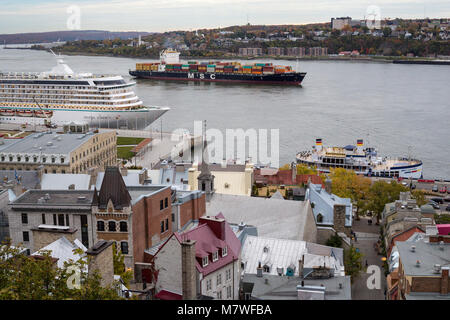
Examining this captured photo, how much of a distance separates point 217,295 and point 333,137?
4271cm

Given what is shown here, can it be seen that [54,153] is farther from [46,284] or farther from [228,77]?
[228,77]

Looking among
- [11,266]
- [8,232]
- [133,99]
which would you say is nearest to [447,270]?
[11,266]

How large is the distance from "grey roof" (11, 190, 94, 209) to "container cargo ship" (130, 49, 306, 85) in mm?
91819

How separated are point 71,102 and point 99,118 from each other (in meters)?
4.53

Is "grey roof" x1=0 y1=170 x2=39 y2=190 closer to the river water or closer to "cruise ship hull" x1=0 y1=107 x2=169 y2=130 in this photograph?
the river water

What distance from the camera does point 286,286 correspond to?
49.0 ft

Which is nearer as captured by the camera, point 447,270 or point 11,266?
point 11,266

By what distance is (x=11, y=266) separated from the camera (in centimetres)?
869

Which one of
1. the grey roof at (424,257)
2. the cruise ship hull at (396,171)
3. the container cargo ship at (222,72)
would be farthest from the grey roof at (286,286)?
the container cargo ship at (222,72)

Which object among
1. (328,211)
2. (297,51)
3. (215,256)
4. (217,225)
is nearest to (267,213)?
(328,211)

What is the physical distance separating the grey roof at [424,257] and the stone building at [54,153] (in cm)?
1966

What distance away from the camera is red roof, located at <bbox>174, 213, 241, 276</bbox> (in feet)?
44.0
